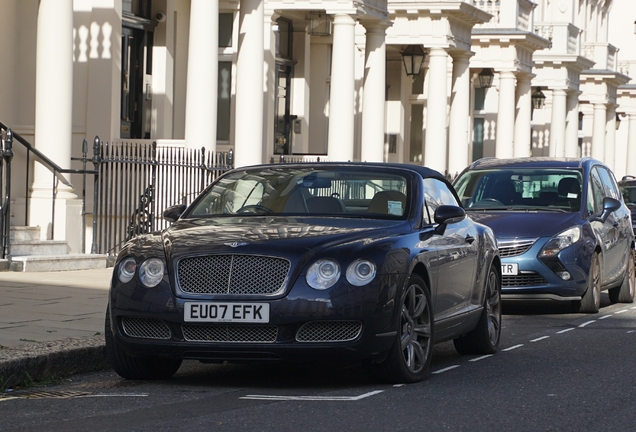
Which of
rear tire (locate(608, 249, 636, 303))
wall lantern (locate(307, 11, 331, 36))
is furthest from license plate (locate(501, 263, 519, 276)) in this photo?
wall lantern (locate(307, 11, 331, 36))

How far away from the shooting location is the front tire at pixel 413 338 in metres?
8.16

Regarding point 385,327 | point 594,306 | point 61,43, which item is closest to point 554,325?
point 594,306

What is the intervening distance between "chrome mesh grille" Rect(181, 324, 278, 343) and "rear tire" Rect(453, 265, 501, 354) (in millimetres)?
2725

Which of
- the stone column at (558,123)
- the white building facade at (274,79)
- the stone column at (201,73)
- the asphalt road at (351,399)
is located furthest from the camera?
the stone column at (558,123)

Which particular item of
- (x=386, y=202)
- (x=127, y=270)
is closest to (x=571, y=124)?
(x=386, y=202)

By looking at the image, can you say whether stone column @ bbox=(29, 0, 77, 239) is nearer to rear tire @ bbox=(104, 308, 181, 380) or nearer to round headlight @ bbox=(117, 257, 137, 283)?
rear tire @ bbox=(104, 308, 181, 380)

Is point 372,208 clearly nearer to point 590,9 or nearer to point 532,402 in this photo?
point 532,402

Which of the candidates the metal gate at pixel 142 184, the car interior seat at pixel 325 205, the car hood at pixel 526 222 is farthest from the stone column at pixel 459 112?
the car interior seat at pixel 325 205

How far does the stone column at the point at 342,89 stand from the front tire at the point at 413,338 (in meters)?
16.1

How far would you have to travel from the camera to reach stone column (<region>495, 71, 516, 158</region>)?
37.5 metres

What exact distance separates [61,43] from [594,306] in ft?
24.5

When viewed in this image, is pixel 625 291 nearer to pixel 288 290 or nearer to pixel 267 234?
pixel 267 234

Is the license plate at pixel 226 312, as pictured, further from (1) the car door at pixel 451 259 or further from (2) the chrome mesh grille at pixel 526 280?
(2) the chrome mesh grille at pixel 526 280

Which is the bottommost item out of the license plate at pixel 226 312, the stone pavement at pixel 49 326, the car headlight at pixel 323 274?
the stone pavement at pixel 49 326
